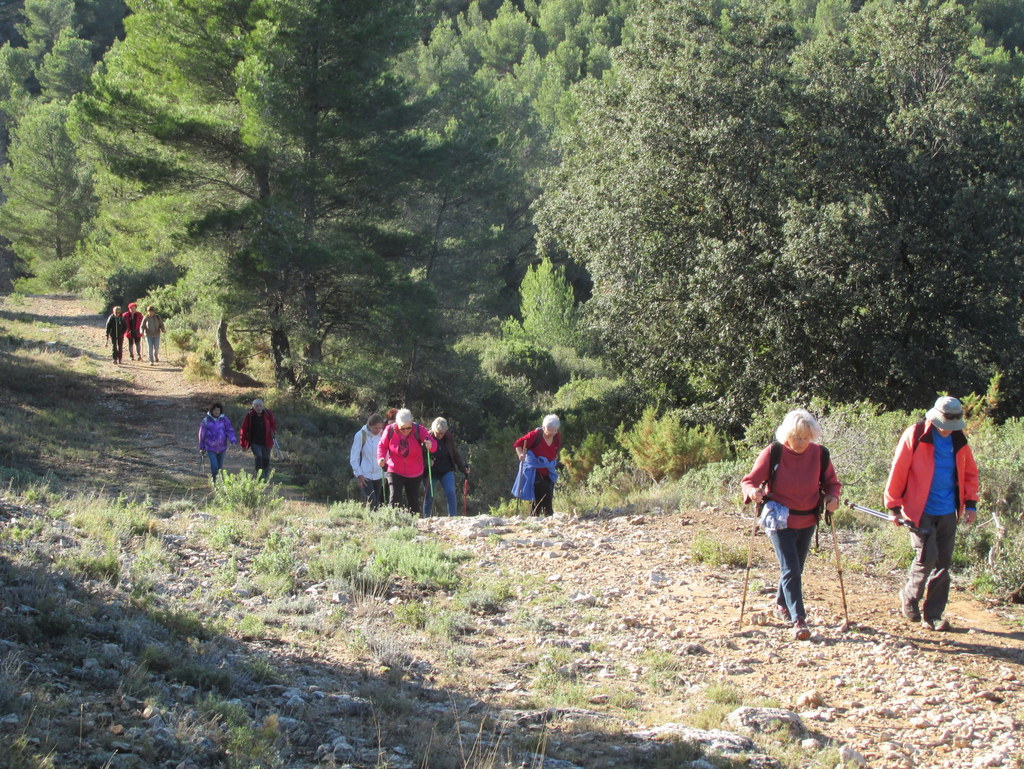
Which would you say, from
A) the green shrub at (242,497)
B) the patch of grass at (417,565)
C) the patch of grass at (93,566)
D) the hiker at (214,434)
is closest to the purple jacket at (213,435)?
the hiker at (214,434)

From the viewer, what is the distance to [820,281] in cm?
1591

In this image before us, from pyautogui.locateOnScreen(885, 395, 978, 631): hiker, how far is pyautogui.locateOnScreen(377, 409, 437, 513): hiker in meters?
5.94

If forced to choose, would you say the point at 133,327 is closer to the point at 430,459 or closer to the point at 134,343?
the point at 134,343

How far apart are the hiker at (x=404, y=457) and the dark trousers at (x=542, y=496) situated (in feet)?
4.52

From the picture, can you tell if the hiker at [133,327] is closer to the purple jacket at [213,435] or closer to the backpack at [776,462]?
the purple jacket at [213,435]

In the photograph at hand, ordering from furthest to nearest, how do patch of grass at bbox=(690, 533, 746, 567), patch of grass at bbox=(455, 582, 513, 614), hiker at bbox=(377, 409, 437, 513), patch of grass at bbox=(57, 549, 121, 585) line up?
hiker at bbox=(377, 409, 437, 513)
patch of grass at bbox=(690, 533, 746, 567)
patch of grass at bbox=(455, 582, 513, 614)
patch of grass at bbox=(57, 549, 121, 585)

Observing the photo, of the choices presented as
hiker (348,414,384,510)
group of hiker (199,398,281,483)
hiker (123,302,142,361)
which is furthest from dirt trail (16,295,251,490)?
hiker (348,414,384,510)

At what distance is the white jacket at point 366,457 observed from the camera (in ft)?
38.9

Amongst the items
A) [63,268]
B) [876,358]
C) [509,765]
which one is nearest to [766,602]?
[509,765]

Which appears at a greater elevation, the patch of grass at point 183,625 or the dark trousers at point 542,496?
the dark trousers at point 542,496

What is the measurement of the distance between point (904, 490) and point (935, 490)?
7.9 inches

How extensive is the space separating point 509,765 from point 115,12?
241 feet

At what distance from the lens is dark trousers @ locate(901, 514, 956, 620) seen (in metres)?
6.32

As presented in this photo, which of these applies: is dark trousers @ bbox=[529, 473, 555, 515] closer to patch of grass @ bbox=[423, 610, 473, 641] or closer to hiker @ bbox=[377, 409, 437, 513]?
hiker @ bbox=[377, 409, 437, 513]
